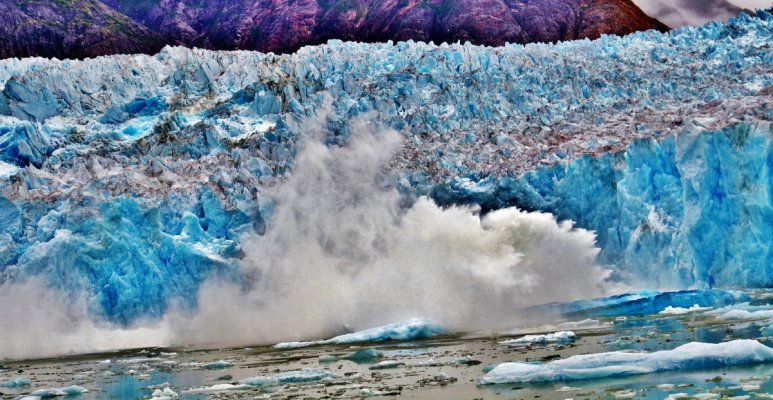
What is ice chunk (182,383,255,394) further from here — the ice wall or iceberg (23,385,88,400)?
the ice wall

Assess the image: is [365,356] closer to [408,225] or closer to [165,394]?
[165,394]

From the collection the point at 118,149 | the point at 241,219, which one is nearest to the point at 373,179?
the point at 241,219

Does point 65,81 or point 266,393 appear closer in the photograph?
point 266,393

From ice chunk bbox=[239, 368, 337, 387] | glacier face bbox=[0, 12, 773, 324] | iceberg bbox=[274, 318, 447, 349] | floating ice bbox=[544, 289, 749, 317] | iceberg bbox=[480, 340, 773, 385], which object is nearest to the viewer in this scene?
iceberg bbox=[480, 340, 773, 385]

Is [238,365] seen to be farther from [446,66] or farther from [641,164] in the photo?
[446,66]

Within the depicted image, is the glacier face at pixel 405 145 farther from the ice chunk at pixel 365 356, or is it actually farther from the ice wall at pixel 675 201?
the ice chunk at pixel 365 356

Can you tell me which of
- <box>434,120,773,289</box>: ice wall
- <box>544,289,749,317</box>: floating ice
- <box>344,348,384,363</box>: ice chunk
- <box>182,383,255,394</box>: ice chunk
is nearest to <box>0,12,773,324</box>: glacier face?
<box>434,120,773,289</box>: ice wall
